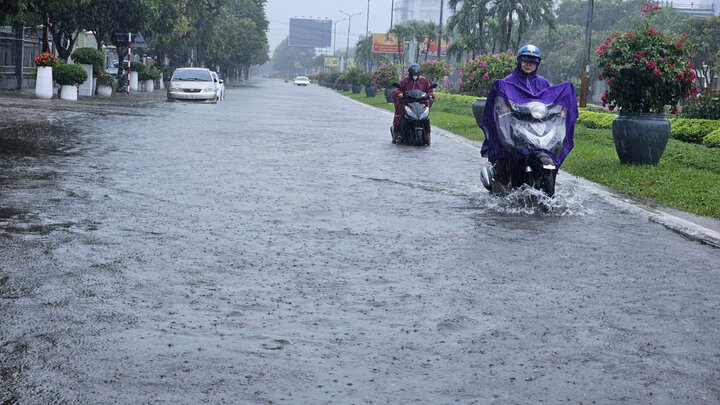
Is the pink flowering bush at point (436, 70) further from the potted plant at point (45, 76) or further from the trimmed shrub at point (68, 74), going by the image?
the potted plant at point (45, 76)

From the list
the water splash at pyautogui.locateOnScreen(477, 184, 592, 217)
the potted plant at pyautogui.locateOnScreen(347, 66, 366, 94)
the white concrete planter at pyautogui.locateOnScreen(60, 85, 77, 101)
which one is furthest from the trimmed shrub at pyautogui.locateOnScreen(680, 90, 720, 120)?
the potted plant at pyautogui.locateOnScreen(347, 66, 366, 94)

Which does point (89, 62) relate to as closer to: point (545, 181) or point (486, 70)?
point (486, 70)

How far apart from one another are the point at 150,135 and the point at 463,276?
1435 centimetres

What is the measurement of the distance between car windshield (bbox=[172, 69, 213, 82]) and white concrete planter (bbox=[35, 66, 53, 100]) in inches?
299

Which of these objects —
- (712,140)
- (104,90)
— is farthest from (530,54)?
(104,90)

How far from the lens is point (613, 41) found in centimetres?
1791

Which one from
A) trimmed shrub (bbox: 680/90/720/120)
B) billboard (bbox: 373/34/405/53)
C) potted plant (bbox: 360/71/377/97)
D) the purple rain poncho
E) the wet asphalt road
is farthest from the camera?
billboard (bbox: 373/34/405/53)

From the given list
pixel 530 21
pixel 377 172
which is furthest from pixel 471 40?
pixel 377 172

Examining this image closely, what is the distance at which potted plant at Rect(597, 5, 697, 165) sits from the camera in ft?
53.5

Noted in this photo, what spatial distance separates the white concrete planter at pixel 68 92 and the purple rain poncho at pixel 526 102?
1065 inches

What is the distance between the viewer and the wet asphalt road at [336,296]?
496 centimetres

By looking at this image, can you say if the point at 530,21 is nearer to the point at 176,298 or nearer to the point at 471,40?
the point at 471,40

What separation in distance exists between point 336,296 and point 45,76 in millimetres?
31502

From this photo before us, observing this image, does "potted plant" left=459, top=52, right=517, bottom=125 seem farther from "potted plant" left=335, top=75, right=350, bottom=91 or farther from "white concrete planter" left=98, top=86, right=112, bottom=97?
"potted plant" left=335, top=75, right=350, bottom=91
